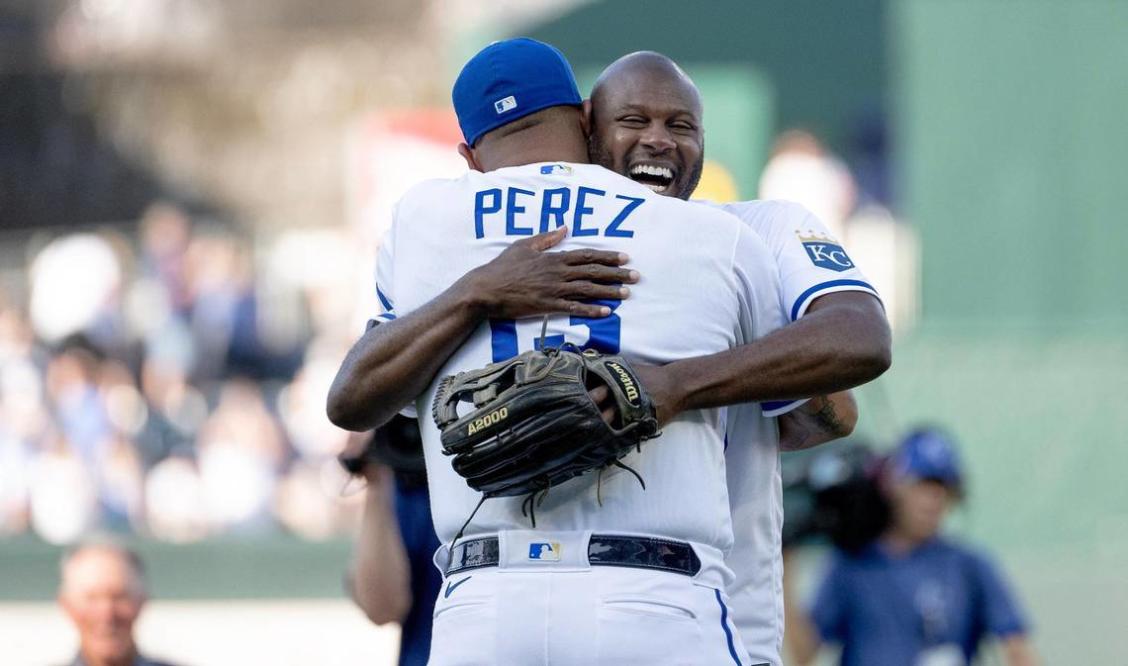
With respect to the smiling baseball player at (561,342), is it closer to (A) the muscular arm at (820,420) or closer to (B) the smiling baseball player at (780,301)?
(B) the smiling baseball player at (780,301)

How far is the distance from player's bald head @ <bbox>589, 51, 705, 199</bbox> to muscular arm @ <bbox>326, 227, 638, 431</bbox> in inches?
20.8

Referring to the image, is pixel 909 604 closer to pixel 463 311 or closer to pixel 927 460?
pixel 927 460

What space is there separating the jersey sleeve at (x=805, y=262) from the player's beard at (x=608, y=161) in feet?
0.90

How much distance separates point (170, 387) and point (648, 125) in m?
9.55

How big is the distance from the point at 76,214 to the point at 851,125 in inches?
321

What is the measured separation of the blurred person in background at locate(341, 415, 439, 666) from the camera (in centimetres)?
479

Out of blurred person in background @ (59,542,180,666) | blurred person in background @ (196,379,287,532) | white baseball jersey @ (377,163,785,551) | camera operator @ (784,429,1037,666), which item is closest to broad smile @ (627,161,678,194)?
white baseball jersey @ (377,163,785,551)

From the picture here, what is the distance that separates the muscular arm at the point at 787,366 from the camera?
3.28m

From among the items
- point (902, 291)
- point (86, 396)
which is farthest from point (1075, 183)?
point (86, 396)

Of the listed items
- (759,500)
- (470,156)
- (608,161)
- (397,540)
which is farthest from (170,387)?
(759,500)

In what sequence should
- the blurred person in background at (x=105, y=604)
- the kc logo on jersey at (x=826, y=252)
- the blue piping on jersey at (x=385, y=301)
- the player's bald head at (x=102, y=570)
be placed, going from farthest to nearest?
the player's bald head at (x=102, y=570) < the blurred person in background at (x=105, y=604) < the blue piping on jersey at (x=385, y=301) < the kc logo on jersey at (x=826, y=252)

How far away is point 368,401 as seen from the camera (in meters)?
3.43

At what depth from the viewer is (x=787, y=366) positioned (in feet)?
10.8

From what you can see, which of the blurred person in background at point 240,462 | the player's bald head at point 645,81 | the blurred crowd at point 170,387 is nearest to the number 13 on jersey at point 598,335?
the player's bald head at point 645,81
